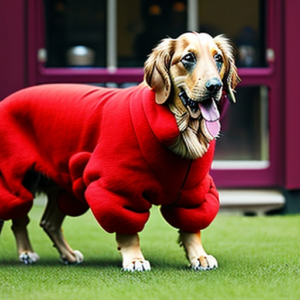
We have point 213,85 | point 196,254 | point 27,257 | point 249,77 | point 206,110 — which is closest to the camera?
point 213,85

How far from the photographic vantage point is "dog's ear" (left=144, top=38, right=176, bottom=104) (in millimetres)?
3818

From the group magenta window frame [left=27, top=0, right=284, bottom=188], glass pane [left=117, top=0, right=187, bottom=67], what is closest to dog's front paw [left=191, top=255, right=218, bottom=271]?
magenta window frame [left=27, top=0, right=284, bottom=188]

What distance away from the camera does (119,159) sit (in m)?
3.93

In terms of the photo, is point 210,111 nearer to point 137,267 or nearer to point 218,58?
point 218,58

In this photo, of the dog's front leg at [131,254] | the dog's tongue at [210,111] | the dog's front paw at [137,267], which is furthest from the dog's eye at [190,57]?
the dog's front paw at [137,267]

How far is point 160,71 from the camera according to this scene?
12.5 ft

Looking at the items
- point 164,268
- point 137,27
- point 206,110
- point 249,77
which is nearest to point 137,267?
point 164,268

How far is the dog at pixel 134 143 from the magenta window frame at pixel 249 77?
3036 mm

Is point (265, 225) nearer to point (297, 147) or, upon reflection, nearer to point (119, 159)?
point (297, 147)

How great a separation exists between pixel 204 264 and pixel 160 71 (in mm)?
1101

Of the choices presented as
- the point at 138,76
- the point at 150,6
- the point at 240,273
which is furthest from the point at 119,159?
the point at 150,6

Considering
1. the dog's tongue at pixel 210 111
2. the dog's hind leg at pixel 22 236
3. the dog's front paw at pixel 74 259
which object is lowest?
the dog's front paw at pixel 74 259

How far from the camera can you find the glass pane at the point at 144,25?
7707 mm

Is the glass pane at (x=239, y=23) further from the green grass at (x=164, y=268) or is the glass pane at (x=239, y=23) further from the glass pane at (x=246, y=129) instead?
the green grass at (x=164, y=268)
